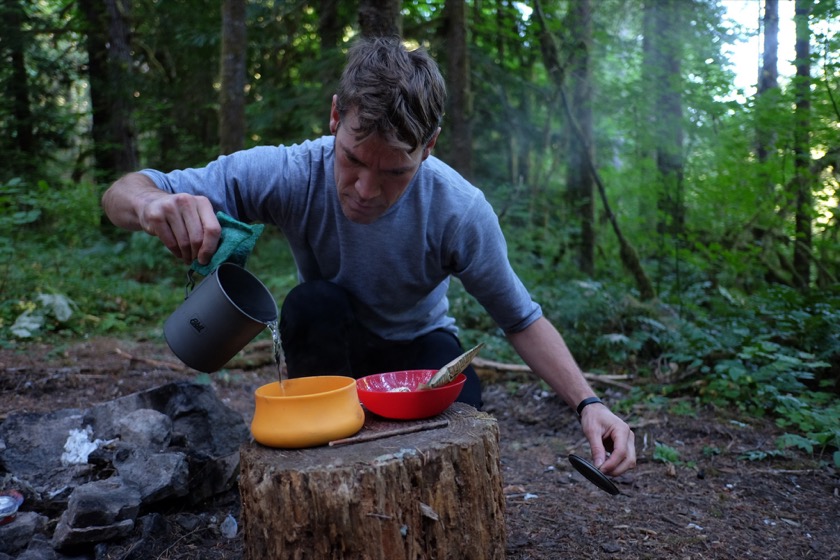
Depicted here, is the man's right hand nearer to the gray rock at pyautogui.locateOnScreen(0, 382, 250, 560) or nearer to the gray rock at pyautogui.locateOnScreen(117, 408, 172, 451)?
the gray rock at pyautogui.locateOnScreen(0, 382, 250, 560)

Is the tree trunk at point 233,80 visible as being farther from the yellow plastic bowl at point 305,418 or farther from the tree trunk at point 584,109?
the yellow plastic bowl at point 305,418

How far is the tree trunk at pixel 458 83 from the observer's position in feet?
22.2

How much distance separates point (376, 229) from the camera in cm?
243

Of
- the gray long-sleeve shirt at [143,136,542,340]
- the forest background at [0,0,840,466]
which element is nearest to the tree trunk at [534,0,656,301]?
the forest background at [0,0,840,466]

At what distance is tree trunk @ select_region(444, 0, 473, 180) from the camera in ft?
22.2

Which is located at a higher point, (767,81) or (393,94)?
(767,81)

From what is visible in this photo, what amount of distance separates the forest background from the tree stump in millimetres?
2103

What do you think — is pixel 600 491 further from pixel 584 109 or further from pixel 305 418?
pixel 584 109

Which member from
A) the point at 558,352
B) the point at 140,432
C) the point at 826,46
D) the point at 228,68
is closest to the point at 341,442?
the point at 558,352

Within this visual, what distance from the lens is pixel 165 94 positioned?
36.7 feet

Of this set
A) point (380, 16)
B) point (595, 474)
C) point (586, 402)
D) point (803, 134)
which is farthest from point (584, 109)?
point (595, 474)

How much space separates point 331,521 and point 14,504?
4.56ft

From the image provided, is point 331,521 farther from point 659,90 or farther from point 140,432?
point 659,90

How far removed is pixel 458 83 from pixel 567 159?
257 cm
